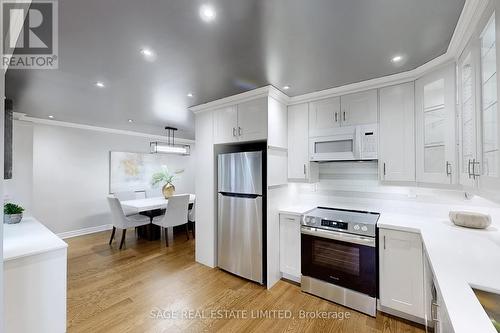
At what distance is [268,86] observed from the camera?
96.4 inches

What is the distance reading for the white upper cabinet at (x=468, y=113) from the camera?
50.5 inches

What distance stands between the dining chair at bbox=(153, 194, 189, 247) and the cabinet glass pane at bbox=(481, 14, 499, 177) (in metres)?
3.84

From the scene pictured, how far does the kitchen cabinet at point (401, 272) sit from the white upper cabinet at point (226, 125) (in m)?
2.01

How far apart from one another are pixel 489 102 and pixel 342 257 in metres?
1.74

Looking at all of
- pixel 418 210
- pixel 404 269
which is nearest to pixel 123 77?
pixel 404 269

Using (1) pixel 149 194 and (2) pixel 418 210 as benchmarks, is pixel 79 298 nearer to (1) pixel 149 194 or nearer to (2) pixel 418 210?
(1) pixel 149 194

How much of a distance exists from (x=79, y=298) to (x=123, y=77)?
248 cm

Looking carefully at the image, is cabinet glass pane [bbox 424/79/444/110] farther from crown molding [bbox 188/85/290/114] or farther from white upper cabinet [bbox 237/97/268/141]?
white upper cabinet [bbox 237/97/268/141]

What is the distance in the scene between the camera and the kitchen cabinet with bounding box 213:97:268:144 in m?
2.58

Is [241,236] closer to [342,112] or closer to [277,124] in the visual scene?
[277,124]

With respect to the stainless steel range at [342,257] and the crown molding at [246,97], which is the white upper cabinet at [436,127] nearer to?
the stainless steel range at [342,257]

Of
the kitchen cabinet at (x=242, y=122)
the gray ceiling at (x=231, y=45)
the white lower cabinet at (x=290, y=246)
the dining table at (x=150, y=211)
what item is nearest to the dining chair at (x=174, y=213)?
the dining table at (x=150, y=211)

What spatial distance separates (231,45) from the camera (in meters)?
1.66

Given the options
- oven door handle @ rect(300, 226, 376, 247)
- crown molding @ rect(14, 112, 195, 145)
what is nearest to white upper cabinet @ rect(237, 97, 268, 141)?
oven door handle @ rect(300, 226, 376, 247)
